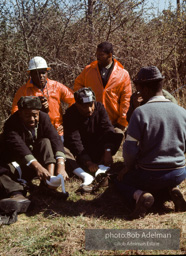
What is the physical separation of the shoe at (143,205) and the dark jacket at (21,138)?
4.47 feet

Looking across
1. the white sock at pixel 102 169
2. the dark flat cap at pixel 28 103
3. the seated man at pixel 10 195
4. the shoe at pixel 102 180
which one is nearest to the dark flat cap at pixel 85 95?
the dark flat cap at pixel 28 103

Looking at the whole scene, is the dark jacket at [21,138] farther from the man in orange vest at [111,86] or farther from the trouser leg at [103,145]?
the man in orange vest at [111,86]

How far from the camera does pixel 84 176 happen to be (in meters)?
4.41

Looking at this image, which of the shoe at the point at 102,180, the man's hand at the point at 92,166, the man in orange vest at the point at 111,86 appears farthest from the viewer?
the man in orange vest at the point at 111,86

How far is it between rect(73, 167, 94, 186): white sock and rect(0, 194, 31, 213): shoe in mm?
873

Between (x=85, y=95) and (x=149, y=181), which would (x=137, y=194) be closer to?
(x=149, y=181)

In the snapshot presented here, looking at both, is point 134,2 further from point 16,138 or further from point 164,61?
point 16,138

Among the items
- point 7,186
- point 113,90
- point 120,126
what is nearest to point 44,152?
point 7,186

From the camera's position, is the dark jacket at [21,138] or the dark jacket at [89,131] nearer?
the dark jacket at [21,138]

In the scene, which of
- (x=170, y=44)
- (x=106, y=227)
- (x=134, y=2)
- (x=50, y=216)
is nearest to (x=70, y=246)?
(x=106, y=227)

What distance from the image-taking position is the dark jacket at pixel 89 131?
15.8 ft

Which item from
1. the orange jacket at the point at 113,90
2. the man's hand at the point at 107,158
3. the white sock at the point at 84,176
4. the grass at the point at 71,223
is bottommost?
the grass at the point at 71,223

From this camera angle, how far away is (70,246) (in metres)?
2.82

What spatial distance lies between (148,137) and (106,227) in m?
1.00
